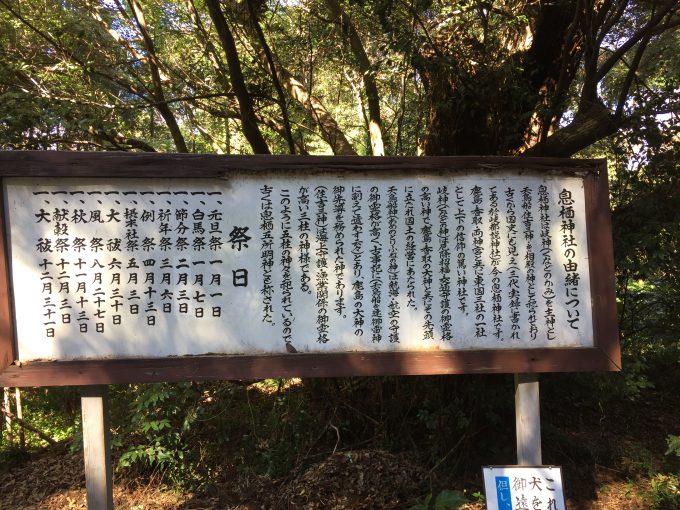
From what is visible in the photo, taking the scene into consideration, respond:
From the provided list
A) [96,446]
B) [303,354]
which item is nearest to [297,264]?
[303,354]

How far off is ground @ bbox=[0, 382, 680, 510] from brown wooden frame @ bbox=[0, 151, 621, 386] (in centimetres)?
182

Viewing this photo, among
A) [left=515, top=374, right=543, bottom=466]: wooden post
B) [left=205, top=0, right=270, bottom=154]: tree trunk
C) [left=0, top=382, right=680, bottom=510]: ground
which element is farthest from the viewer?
[left=205, top=0, right=270, bottom=154]: tree trunk

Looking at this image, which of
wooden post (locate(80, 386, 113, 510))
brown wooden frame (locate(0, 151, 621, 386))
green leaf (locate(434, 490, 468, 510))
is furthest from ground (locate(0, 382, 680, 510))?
brown wooden frame (locate(0, 151, 621, 386))

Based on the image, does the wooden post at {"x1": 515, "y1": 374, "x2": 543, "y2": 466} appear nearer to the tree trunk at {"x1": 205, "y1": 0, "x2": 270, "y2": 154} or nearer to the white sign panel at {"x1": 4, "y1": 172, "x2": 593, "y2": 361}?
the white sign panel at {"x1": 4, "y1": 172, "x2": 593, "y2": 361}

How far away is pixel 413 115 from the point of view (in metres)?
5.83

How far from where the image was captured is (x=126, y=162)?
8.07 ft

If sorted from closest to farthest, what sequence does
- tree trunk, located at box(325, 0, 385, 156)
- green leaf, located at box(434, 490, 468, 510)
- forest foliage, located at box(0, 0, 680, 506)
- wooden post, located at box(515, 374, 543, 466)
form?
wooden post, located at box(515, 374, 543, 466) < green leaf, located at box(434, 490, 468, 510) < forest foliage, located at box(0, 0, 680, 506) < tree trunk, located at box(325, 0, 385, 156)

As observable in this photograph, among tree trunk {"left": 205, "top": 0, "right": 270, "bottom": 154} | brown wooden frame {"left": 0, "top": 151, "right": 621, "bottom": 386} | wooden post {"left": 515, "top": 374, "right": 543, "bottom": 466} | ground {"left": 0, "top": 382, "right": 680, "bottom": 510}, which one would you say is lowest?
ground {"left": 0, "top": 382, "right": 680, "bottom": 510}

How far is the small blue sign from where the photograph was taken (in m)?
2.40

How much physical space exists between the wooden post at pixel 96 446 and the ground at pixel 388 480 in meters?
1.66

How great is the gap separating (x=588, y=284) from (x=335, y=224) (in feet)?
4.93

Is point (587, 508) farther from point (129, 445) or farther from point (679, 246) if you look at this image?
point (129, 445)

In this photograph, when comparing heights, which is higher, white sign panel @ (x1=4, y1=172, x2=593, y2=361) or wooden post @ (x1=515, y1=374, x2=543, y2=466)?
white sign panel @ (x1=4, y1=172, x2=593, y2=361)

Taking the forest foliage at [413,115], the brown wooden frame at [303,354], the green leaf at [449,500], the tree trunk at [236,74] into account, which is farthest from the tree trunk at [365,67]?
the green leaf at [449,500]
